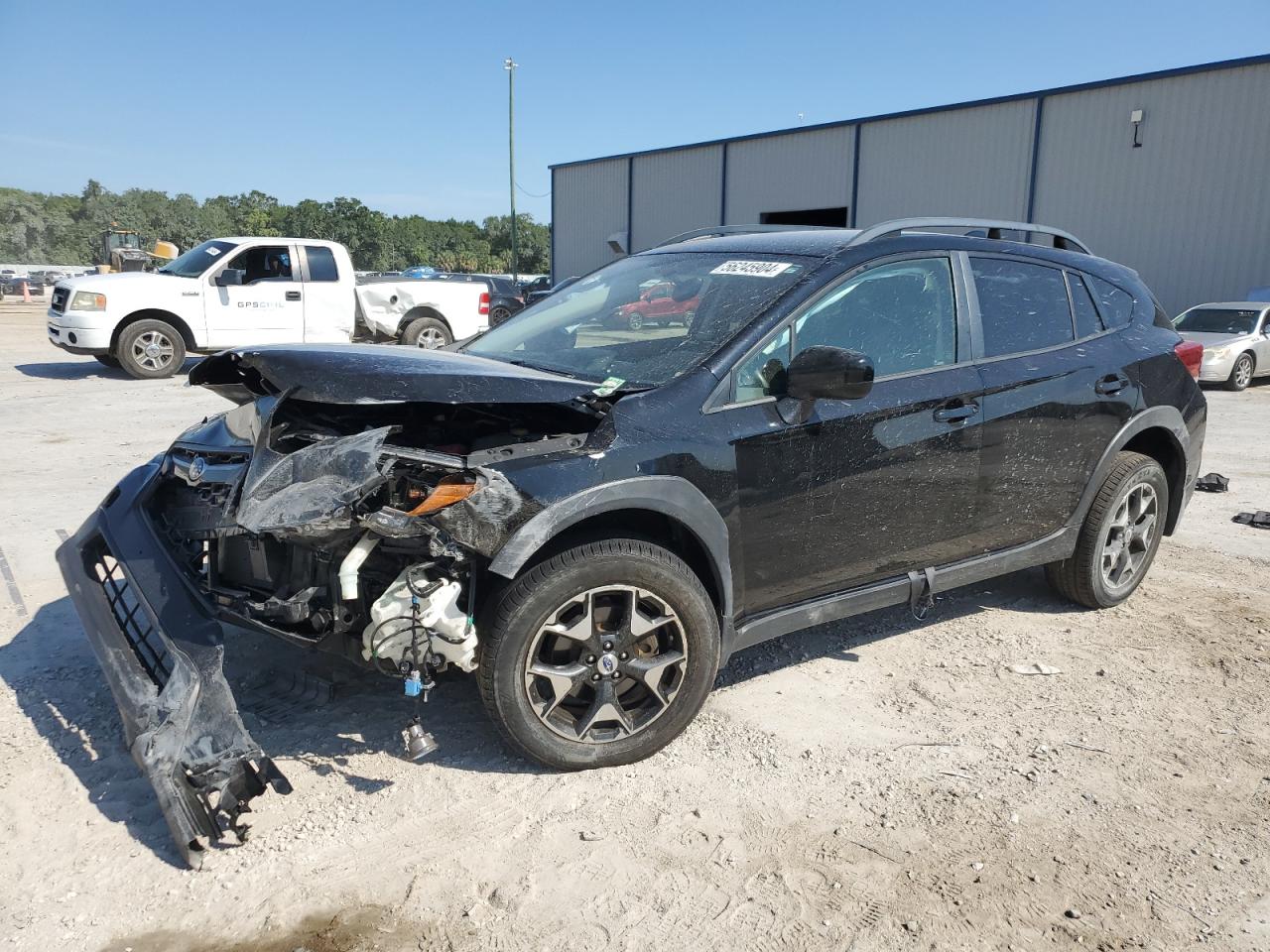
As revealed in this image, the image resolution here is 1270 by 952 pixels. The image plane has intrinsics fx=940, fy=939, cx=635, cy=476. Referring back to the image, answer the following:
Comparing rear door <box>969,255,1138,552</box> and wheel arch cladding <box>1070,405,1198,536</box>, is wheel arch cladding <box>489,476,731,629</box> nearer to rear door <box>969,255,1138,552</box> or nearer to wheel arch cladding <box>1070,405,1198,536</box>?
rear door <box>969,255,1138,552</box>

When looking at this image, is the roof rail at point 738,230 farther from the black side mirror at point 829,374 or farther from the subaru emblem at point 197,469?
the subaru emblem at point 197,469

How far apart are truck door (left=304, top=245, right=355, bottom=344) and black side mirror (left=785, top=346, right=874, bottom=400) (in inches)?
452

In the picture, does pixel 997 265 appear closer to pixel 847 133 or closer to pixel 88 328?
pixel 88 328

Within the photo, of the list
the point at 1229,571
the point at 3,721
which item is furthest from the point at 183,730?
the point at 1229,571

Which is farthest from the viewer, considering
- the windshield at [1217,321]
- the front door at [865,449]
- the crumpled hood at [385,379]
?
the windshield at [1217,321]

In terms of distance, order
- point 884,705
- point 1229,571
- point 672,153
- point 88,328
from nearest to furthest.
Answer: point 884,705 < point 1229,571 < point 88,328 < point 672,153

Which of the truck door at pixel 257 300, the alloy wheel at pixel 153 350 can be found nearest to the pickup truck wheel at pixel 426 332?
the truck door at pixel 257 300

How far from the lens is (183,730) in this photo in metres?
2.75

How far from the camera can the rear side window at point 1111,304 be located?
4.60m

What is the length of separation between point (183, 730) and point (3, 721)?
124cm

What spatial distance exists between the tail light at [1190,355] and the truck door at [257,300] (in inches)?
451

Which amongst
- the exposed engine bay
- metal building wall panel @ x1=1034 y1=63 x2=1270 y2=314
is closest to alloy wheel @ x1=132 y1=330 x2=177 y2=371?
the exposed engine bay

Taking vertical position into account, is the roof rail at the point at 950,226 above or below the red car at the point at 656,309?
above

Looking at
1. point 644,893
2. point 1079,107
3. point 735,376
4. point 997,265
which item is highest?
point 1079,107
